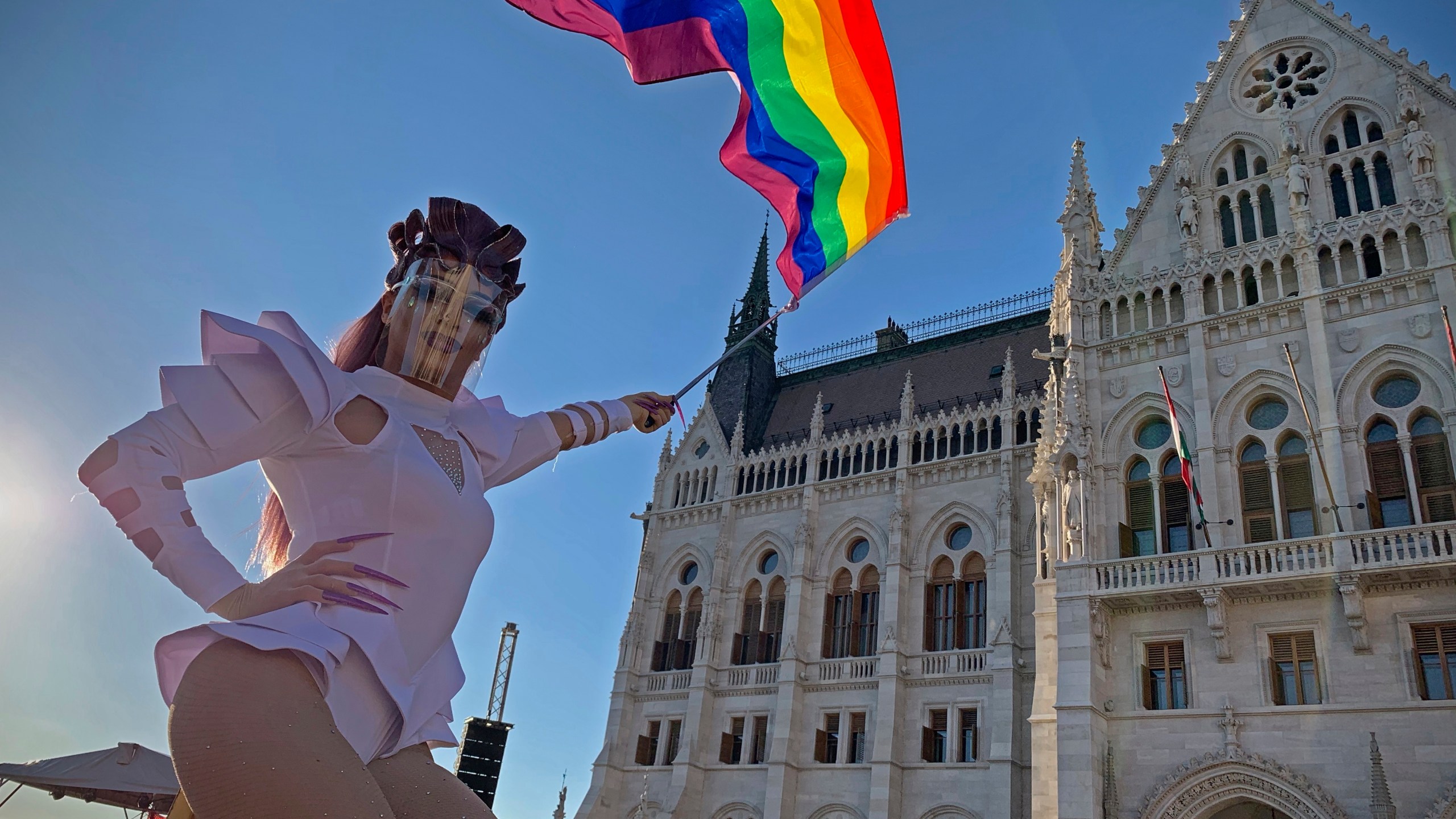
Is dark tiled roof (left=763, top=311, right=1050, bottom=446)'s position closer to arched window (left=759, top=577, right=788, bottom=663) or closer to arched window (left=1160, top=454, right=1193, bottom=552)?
arched window (left=759, top=577, right=788, bottom=663)

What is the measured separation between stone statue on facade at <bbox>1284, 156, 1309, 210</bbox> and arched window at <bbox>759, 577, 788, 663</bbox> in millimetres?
18691

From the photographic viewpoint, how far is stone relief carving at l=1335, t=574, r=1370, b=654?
17422 millimetres

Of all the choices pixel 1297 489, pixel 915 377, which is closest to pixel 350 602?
pixel 1297 489

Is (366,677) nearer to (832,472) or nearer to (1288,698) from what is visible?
(1288,698)

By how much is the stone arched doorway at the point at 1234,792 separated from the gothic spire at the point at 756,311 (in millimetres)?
27759

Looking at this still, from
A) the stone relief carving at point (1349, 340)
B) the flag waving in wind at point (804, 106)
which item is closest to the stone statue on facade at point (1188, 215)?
the stone relief carving at point (1349, 340)

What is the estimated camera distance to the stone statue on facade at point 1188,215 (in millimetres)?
22766

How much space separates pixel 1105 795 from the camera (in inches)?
725

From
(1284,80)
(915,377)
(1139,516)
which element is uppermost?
(915,377)

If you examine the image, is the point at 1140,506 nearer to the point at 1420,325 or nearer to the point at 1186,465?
the point at 1186,465

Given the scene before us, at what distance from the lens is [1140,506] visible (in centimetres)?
2138

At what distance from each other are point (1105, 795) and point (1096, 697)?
1.73 metres

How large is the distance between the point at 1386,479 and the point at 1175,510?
12.2ft

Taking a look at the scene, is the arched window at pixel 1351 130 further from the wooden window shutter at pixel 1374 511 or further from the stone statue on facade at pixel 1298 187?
the wooden window shutter at pixel 1374 511
